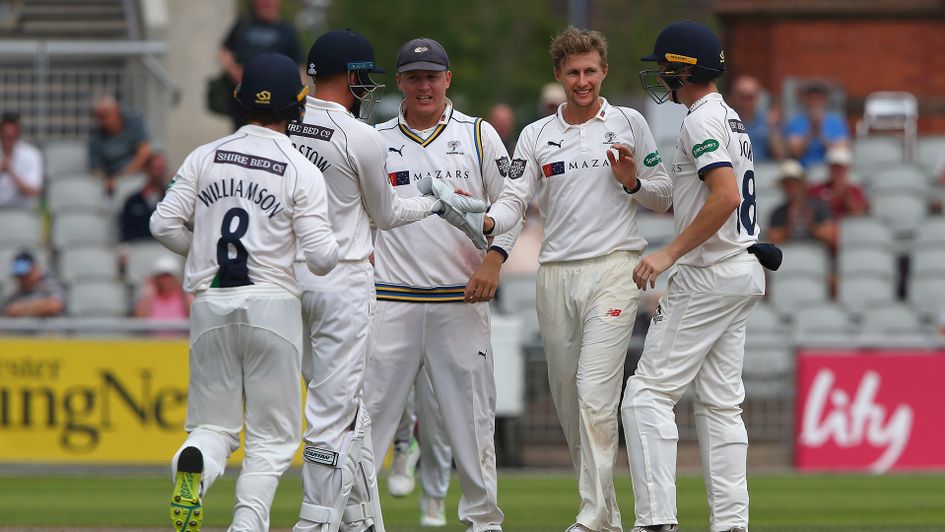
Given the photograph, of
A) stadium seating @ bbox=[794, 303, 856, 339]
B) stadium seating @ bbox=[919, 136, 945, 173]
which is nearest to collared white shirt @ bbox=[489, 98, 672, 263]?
stadium seating @ bbox=[794, 303, 856, 339]

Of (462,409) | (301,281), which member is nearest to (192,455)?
(301,281)

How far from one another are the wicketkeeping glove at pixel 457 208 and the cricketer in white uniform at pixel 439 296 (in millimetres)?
358

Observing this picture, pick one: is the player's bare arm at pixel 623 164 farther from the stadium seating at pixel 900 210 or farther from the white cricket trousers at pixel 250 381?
the stadium seating at pixel 900 210

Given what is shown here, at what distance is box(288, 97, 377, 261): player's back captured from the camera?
7.91 meters

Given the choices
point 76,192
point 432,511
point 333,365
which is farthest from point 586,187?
point 76,192

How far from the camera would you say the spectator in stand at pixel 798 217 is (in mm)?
16891

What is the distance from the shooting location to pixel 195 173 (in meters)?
7.35

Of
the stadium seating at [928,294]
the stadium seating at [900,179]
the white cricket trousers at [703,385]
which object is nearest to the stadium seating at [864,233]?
the stadium seating at [928,294]

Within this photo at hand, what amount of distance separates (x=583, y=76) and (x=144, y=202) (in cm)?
918

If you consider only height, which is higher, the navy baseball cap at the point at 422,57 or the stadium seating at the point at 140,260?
the navy baseball cap at the point at 422,57

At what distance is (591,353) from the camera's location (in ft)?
27.3

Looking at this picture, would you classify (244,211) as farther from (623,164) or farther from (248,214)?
(623,164)

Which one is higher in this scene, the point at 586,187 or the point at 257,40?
the point at 257,40

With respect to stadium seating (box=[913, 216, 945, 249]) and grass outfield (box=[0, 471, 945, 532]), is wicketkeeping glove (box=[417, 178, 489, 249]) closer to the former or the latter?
grass outfield (box=[0, 471, 945, 532])
